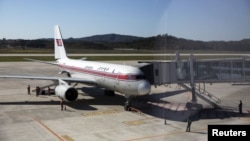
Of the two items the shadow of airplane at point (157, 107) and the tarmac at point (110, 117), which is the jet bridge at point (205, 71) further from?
the tarmac at point (110, 117)

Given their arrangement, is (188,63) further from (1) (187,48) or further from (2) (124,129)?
(2) (124,129)

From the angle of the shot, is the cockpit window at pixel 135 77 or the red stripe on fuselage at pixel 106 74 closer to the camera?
Result: the cockpit window at pixel 135 77

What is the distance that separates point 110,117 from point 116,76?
3.60 m

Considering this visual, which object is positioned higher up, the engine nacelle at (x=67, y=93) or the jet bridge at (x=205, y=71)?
the jet bridge at (x=205, y=71)

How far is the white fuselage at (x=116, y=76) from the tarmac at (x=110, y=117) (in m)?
1.49

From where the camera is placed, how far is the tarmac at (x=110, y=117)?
14.7m

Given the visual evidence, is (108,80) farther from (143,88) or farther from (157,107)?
(143,88)

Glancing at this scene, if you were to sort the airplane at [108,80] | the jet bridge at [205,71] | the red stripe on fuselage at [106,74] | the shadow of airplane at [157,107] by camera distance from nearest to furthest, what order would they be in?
1. the jet bridge at [205,71]
2. the shadow of airplane at [157,107]
3. the airplane at [108,80]
4. the red stripe on fuselage at [106,74]

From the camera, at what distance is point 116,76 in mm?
21125

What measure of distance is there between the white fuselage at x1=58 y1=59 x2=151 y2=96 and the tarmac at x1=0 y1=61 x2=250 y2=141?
4.90 ft

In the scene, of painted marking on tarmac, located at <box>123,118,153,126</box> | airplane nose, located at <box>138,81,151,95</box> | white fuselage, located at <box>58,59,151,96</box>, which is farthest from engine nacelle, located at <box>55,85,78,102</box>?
painted marking on tarmac, located at <box>123,118,153,126</box>

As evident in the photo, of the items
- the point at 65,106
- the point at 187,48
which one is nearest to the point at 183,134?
the point at 187,48

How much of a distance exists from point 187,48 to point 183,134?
421 centimetres

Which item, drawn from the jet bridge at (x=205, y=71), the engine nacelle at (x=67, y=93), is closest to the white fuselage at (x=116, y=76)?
the jet bridge at (x=205, y=71)
